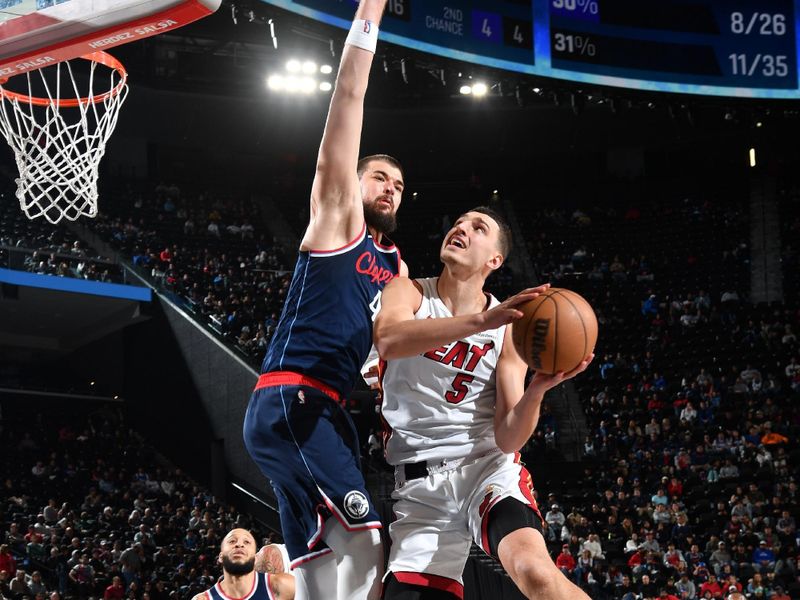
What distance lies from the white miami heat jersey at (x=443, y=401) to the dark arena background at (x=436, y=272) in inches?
14.2

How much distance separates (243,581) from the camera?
5.97m

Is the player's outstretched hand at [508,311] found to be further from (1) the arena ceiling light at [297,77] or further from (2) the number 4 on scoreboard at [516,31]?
(1) the arena ceiling light at [297,77]

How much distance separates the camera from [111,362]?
23453mm

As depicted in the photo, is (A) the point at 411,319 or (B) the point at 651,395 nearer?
(A) the point at 411,319

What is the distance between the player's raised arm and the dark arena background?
4.21 ft

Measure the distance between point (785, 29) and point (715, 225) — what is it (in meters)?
10.6

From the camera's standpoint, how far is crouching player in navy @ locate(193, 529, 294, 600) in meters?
5.92

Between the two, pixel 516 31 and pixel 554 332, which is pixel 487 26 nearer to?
pixel 516 31

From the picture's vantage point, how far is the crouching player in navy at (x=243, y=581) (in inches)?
233

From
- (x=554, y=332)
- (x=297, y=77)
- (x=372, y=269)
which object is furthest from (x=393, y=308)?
(x=297, y=77)

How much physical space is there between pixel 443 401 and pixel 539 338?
29.8 inches

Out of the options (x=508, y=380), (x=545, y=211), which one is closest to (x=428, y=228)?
(x=545, y=211)

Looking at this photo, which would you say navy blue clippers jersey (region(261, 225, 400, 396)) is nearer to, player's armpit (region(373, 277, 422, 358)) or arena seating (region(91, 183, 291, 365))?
player's armpit (region(373, 277, 422, 358))

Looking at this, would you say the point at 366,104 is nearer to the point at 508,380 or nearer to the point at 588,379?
the point at 588,379
